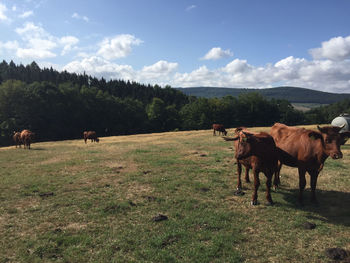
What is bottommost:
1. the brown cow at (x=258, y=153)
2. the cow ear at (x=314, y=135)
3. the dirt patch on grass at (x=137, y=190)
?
the dirt patch on grass at (x=137, y=190)

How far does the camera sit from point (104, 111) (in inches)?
3499

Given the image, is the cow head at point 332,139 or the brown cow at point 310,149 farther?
the brown cow at point 310,149

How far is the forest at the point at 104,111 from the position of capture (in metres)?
65.3

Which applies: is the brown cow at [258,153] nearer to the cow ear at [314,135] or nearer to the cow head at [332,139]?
the cow ear at [314,135]

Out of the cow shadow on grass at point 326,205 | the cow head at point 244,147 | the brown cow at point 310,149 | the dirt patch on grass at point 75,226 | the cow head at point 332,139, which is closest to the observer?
the dirt patch on grass at point 75,226

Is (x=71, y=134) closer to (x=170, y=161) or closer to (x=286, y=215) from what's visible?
(x=170, y=161)

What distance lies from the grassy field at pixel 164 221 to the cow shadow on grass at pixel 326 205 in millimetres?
33

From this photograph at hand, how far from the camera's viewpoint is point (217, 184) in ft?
35.7

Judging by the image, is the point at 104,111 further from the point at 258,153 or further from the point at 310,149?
the point at 310,149

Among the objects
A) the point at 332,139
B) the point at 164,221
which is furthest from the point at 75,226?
the point at 332,139

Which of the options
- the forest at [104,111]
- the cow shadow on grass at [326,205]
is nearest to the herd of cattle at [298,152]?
the cow shadow on grass at [326,205]

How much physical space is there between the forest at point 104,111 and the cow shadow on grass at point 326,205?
69083 millimetres

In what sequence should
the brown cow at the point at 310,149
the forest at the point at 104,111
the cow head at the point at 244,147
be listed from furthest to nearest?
the forest at the point at 104,111, the cow head at the point at 244,147, the brown cow at the point at 310,149

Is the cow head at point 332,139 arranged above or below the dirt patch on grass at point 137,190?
above
